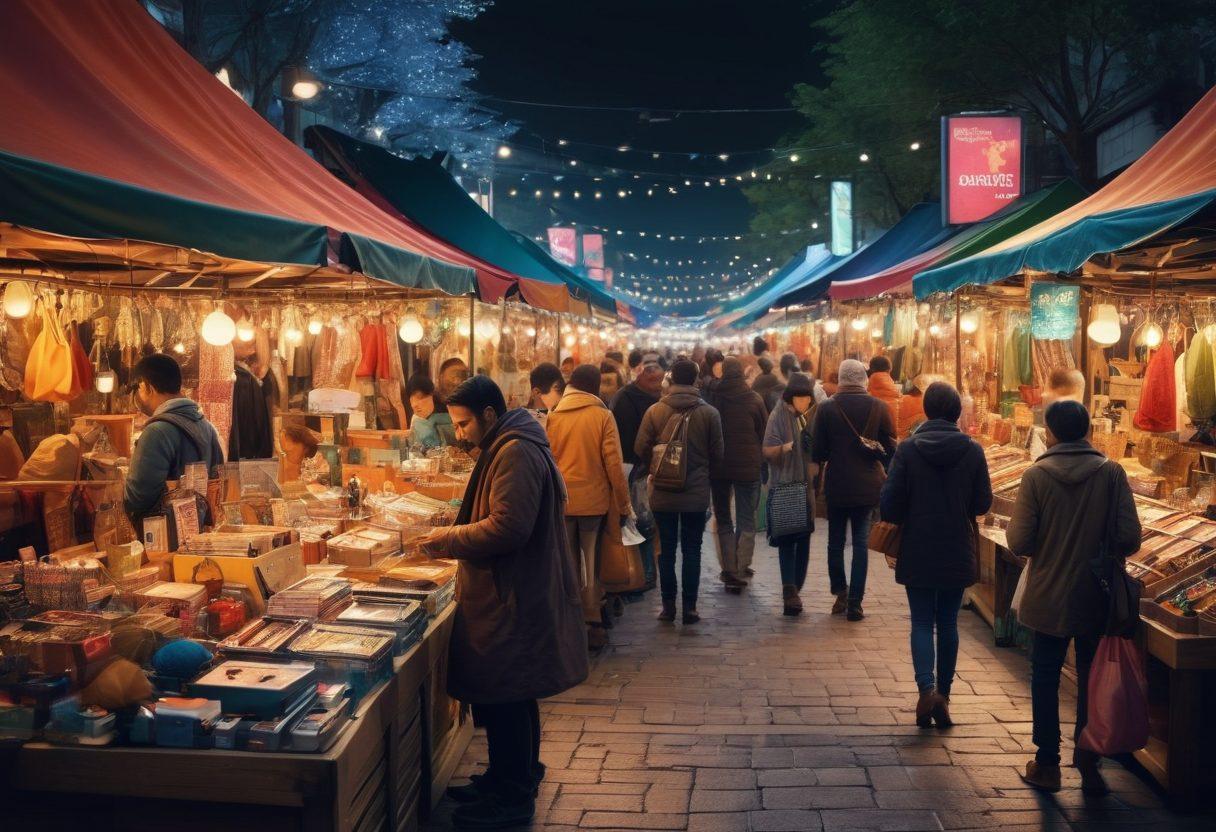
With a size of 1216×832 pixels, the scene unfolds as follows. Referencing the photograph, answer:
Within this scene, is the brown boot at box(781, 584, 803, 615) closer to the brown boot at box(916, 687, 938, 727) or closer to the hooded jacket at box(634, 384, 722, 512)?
the hooded jacket at box(634, 384, 722, 512)

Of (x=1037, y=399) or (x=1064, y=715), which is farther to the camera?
(x=1037, y=399)

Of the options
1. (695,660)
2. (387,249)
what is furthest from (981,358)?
(387,249)

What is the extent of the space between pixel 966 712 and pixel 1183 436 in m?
3.42

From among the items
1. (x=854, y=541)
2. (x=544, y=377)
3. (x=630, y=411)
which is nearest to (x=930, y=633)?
(x=854, y=541)

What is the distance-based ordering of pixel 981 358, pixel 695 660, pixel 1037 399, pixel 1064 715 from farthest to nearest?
pixel 981 358 → pixel 1037 399 → pixel 695 660 → pixel 1064 715

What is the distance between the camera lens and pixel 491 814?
4238 millimetres

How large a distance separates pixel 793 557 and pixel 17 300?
5.67 meters

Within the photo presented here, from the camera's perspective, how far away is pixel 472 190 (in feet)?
143

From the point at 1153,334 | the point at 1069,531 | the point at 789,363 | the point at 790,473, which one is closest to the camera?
the point at 1069,531

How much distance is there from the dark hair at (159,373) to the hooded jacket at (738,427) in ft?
14.1

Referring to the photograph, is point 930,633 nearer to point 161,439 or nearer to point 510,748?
point 510,748

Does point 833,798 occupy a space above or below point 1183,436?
below

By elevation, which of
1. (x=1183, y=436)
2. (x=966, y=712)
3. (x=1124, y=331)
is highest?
(x=1124, y=331)

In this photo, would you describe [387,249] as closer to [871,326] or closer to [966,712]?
[966,712]
